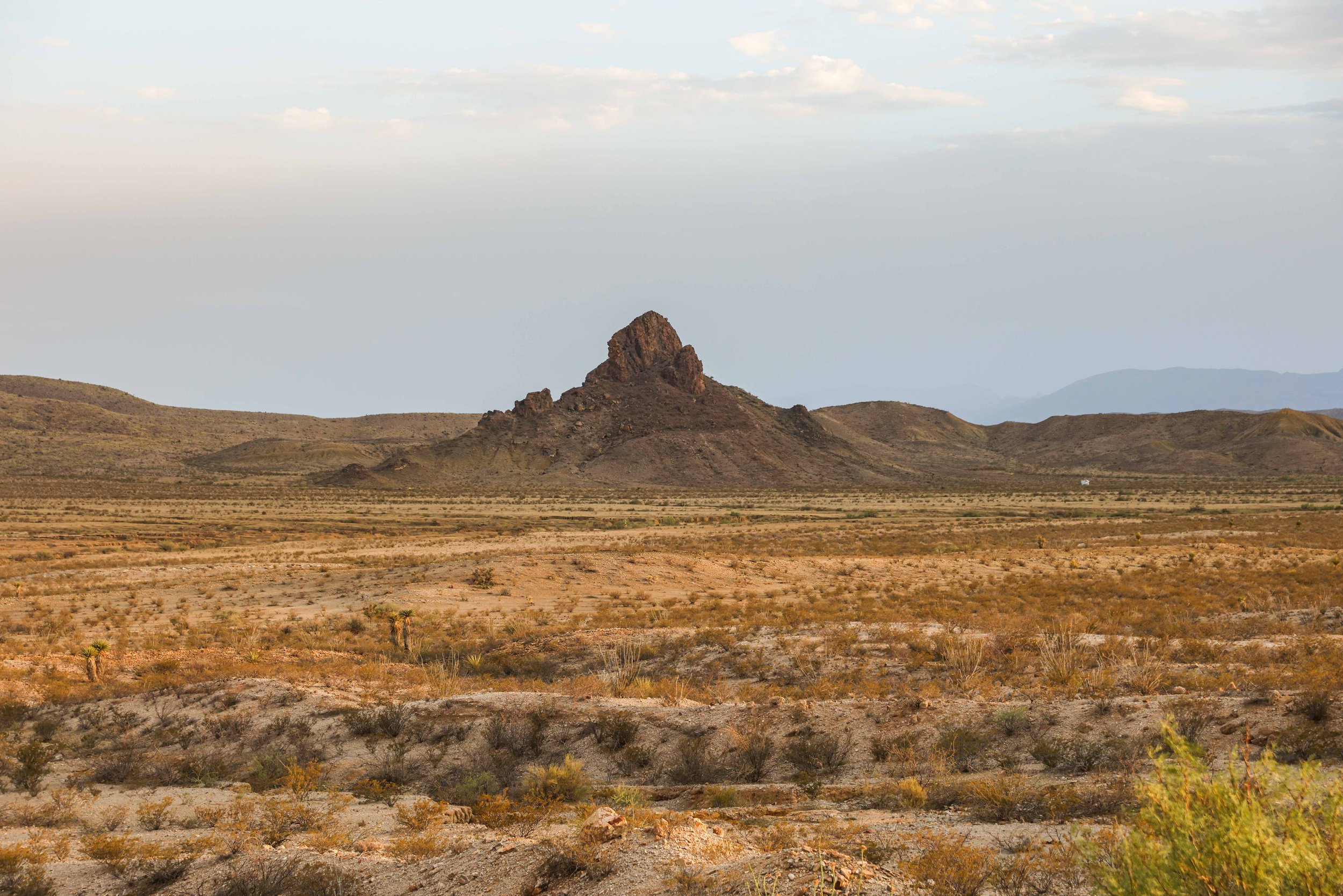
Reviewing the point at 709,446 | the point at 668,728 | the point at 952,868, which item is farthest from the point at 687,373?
the point at 952,868

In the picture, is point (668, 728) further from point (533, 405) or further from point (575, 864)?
point (533, 405)

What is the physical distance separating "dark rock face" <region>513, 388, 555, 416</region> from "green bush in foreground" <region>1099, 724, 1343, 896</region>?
113 m

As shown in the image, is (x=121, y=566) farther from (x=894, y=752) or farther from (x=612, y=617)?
(x=894, y=752)

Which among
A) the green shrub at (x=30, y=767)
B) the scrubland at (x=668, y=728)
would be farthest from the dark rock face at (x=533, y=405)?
the green shrub at (x=30, y=767)

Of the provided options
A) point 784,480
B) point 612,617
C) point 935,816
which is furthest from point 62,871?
point 784,480

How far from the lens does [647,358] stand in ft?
399

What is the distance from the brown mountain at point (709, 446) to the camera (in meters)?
105

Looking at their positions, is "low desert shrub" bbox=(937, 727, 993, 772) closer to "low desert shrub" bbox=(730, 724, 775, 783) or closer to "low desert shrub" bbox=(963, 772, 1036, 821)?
"low desert shrub" bbox=(963, 772, 1036, 821)

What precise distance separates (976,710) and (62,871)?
9343mm

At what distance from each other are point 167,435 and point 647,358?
3377 inches

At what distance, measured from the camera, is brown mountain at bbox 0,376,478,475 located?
4643 inches

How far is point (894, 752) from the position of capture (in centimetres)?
966

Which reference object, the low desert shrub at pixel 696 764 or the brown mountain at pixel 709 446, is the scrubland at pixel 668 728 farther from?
the brown mountain at pixel 709 446

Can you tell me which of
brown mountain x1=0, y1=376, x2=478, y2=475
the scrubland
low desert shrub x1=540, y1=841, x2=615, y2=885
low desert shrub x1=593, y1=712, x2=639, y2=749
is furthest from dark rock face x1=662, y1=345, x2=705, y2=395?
low desert shrub x1=540, y1=841, x2=615, y2=885
